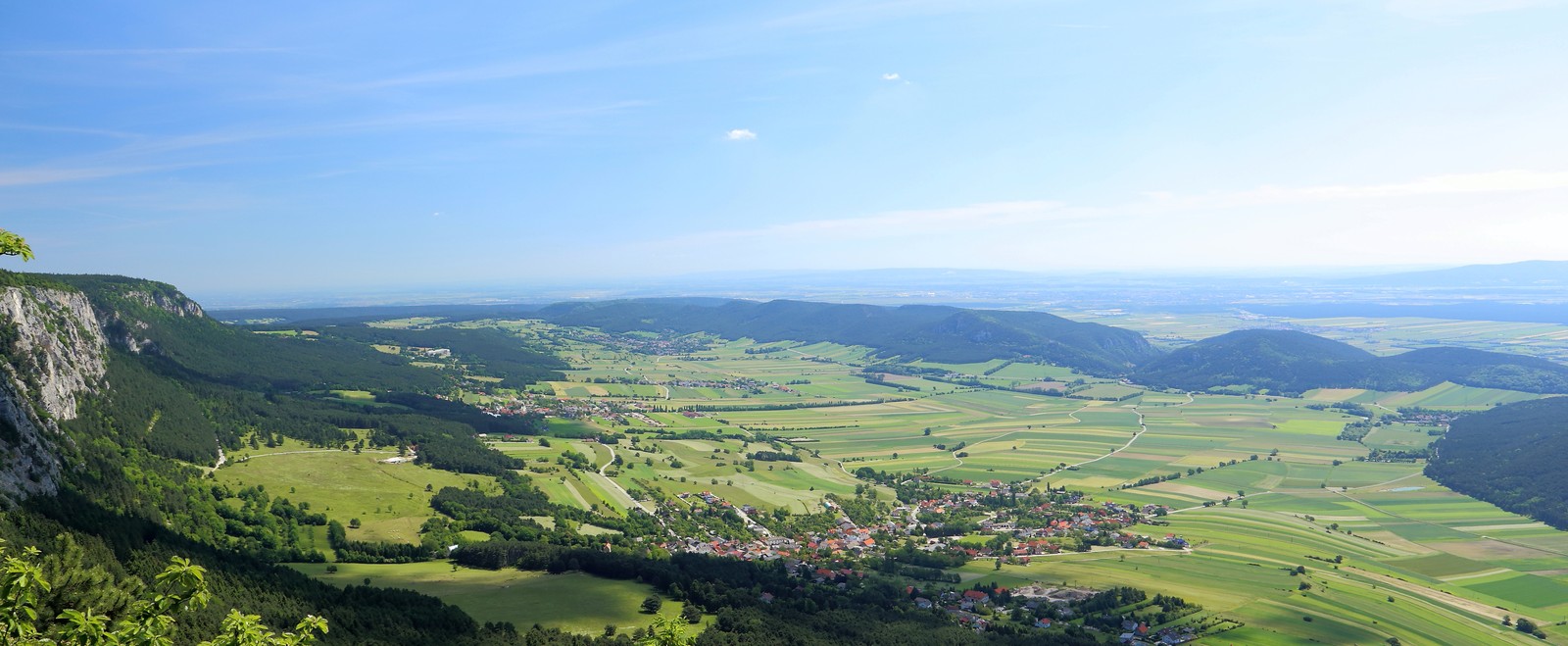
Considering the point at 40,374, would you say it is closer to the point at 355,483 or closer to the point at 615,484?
the point at 355,483

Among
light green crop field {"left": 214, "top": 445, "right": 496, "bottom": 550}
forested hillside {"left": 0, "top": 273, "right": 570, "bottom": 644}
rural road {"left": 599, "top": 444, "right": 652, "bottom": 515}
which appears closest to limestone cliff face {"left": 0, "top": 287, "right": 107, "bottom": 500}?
forested hillside {"left": 0, "top": 273, "right": 570, "bottom": 644}

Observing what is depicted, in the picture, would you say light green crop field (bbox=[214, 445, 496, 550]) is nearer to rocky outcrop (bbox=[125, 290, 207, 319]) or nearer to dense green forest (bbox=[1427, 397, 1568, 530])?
rocky outcrop (bbox=[125, 290, 207, 319])

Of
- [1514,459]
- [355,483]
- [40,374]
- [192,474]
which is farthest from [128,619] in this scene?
[1514,459]

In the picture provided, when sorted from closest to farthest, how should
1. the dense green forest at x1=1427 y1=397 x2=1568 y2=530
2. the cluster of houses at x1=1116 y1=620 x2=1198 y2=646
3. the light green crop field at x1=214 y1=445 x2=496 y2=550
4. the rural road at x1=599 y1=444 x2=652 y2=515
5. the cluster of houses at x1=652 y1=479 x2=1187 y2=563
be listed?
the cluster of houses at x1=1116 y1=620 x2=1198 y2=646, the light green crop field at x1=214 y1=445 x2=496 y2=550, the cluster of houses at x1=652 y1=479 x2=1187 y2=563, the rural road at x1=599 y1=444 x2=652 y2=515, the dense green forest at x1=1427 y1=397 x2=1568 y2=530

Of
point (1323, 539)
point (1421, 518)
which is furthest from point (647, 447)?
point (1421, 518)

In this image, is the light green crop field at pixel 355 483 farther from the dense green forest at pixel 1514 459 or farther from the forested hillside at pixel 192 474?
the dense green forest at pixel 1514 459

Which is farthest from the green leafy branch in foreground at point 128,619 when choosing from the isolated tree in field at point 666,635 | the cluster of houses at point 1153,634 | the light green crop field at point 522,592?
the cluster of houses at point 1153,634
